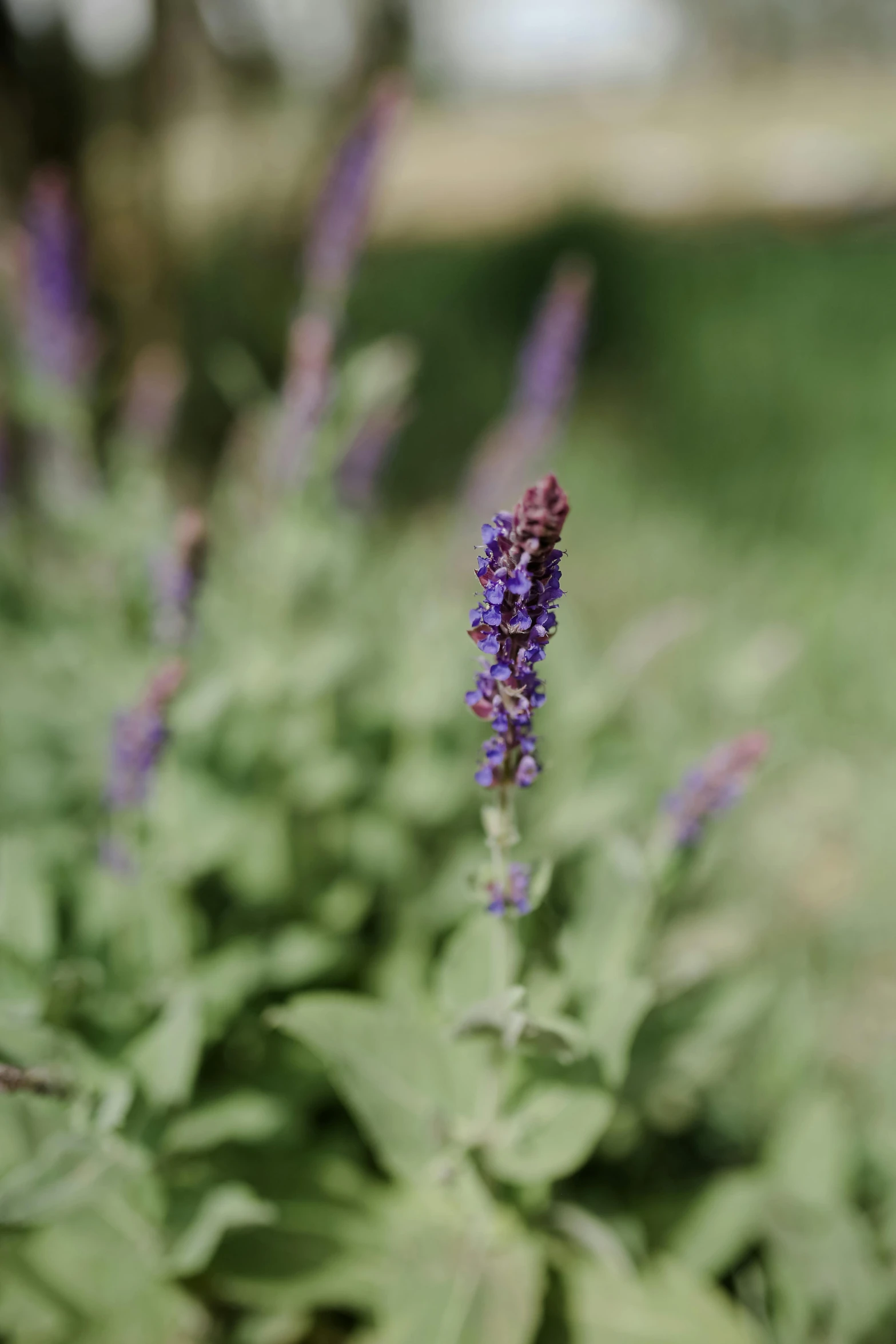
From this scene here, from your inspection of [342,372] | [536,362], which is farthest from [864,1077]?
[342,372]

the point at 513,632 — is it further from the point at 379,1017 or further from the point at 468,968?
the point at 379,1017

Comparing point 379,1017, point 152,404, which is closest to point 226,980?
point 379,1017

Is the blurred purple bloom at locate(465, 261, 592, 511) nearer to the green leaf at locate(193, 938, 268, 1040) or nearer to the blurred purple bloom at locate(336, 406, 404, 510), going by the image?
the blurred purple bloom at locate(336, 406, 404, 510)

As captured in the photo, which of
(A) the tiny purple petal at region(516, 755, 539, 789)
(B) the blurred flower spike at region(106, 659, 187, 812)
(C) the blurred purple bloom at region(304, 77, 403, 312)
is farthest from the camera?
(C) the blurred purple bloom at region(304, 77, 403, 312)

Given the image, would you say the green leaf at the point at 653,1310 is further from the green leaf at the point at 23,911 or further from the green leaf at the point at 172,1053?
the green leaf at the point at 23,911

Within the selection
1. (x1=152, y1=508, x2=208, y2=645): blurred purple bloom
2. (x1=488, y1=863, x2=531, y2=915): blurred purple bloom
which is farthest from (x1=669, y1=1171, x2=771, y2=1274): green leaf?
(x1=152, y1=508, x2=208, y2=645): blurred purple bloom

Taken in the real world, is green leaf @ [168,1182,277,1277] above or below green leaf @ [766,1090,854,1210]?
below
